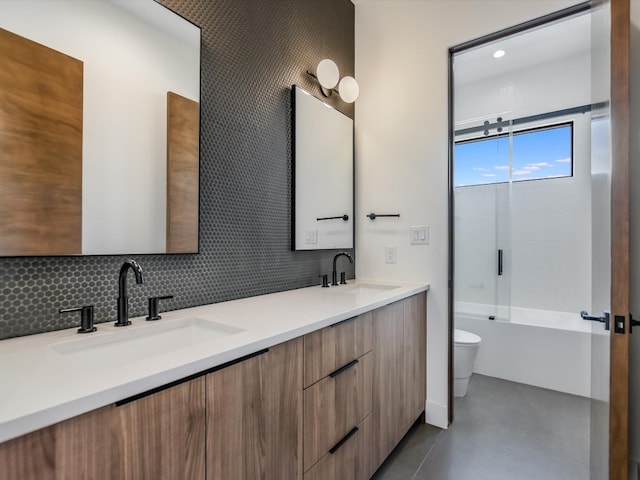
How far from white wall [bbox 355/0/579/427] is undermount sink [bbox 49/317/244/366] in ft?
4.47

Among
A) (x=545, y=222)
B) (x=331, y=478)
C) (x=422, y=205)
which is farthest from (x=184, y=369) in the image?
(x=545, y=222)

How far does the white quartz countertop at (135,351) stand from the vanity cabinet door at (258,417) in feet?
0.18

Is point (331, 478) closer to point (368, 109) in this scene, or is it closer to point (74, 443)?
point (74, 443)

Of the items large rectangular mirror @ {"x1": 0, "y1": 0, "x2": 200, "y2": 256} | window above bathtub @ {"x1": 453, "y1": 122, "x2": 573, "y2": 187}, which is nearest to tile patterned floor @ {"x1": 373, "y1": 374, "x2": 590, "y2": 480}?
large rectangular mirror @ {"x1": 0, "y1": 0, "x2": 200, "y2": 256}

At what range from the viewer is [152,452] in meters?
0.65

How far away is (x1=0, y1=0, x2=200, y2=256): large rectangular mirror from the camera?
0.89m

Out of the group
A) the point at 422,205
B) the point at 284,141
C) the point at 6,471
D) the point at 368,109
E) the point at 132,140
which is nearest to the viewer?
the point at 6,471

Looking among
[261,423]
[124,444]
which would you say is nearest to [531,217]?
[261,423]

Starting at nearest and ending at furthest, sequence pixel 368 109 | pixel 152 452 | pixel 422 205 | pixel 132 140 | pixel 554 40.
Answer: pixel 152 452, pixel 132 140, pixel 422 205, pixel 368 109, pixel 554 40

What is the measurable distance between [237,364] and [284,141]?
1.29m

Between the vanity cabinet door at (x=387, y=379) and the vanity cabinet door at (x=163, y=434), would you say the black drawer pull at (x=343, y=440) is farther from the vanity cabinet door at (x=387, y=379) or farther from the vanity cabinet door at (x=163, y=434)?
the vanity cabinet door at (x=163, y=434)

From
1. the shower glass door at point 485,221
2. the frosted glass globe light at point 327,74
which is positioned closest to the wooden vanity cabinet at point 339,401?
the frosted glass globe light at point 327,74

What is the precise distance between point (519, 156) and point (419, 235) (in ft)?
6.37

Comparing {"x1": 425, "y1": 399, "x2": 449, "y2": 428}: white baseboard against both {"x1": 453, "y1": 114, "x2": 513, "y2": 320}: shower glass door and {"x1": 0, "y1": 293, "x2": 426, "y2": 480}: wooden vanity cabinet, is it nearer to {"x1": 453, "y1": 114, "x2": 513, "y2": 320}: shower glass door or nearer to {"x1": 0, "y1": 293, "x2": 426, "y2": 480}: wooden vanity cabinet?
{"x1": 0, "y1": 293, "x2": 426, "y2": 480}: wooden vanity cabinet
